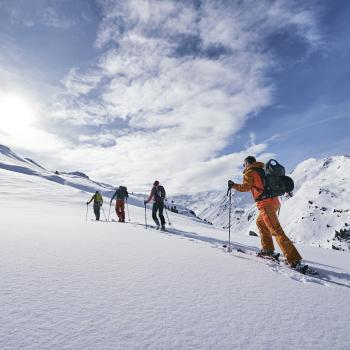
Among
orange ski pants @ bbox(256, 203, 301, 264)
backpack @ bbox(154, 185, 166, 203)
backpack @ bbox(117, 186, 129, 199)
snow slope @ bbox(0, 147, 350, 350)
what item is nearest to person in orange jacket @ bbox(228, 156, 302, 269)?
orange ski pants @ bbox(256, 203, 301, 264)

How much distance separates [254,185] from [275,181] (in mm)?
551

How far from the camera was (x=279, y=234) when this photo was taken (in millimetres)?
6961

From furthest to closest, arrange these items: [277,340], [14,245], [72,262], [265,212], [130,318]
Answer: [265,212]
[14,245]
[72,262]
[130,318]
[277,340]

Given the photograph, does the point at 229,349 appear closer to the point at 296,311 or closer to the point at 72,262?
the point at 296,311

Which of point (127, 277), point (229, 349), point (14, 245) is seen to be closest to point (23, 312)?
point (127, 277)

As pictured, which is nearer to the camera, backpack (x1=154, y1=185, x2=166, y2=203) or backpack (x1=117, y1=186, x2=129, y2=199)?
backpack (x1=154, y1=185, x2=166, y2=203)

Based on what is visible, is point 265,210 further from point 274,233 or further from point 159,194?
point 159,194

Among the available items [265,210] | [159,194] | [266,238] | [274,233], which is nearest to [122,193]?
[159,194]

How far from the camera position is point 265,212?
742 centimetres

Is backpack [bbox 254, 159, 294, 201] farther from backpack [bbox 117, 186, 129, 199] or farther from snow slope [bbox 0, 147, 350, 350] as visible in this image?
backpack [bbox 117, 186, 129, 199]

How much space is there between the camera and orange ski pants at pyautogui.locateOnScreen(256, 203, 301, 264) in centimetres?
674

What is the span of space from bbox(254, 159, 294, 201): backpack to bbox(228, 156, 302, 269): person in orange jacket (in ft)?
0.35

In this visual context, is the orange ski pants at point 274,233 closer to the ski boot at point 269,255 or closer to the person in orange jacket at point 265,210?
the person in orange jacket at point 265,210

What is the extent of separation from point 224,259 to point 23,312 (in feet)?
15.1
